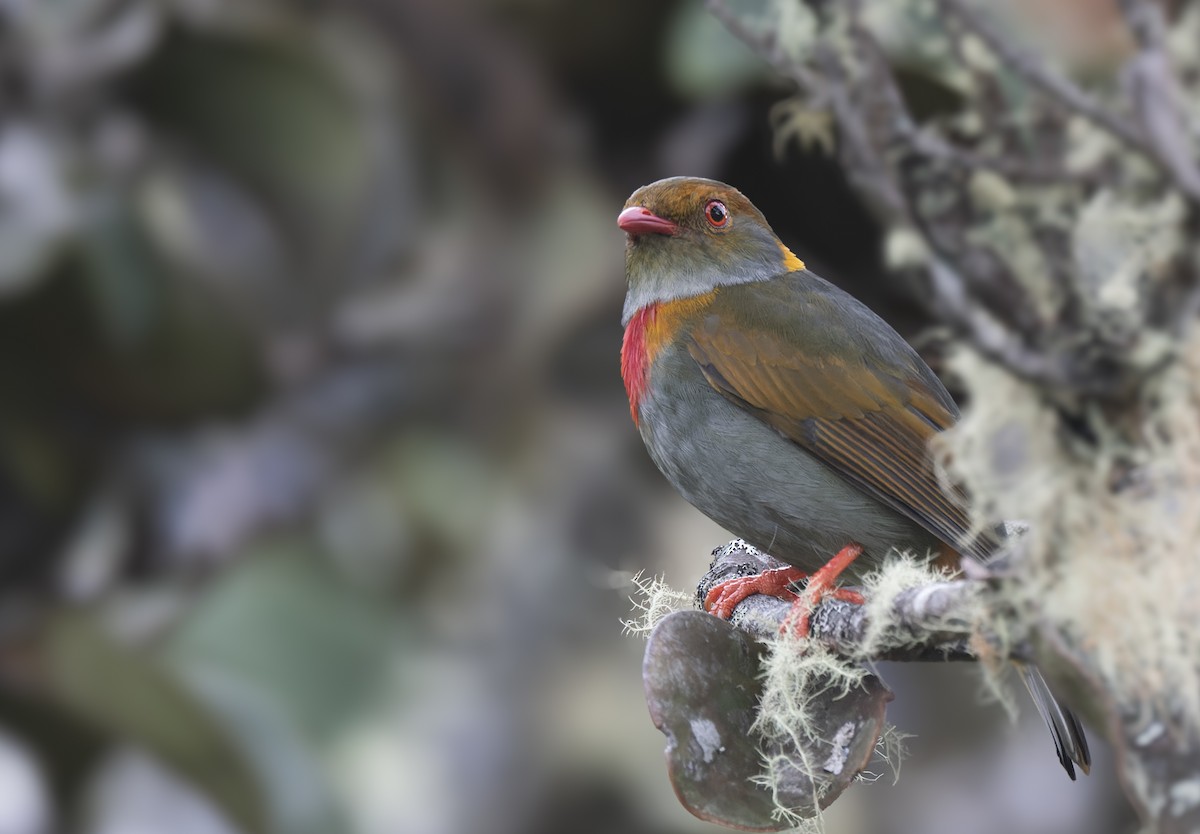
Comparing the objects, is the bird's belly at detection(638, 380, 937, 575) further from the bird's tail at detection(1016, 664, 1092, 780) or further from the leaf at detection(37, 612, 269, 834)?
the leaf at detection(37, 612, 269, 834)

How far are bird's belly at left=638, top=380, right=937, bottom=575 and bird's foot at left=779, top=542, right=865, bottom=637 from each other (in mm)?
44

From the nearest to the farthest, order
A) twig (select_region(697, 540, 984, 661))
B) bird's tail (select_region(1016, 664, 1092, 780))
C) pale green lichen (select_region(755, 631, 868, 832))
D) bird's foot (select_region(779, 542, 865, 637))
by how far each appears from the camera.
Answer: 1. twig (select_region(697, 540, 984, 661))
2. pale green lichen (select_region(755, 631, 868, 832))
3. bird's foot (select_region(779, 542, 865, 637))
4. bird's tail (select_region(1016, 664, 1092, 780))

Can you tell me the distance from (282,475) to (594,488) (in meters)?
1.36

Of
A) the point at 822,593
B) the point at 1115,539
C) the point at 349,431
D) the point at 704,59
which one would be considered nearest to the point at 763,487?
the point at 822,593

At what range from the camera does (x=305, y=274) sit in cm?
593

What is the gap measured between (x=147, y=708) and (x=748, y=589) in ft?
13.0

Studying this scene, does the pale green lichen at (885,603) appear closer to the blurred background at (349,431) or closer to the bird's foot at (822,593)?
the bird's foot at (822,593)

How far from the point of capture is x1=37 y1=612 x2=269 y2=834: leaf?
5441 mm

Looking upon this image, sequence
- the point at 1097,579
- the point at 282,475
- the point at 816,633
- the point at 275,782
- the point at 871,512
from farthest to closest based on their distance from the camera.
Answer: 1. the point at 282,475
2. the point at 275,782
3. the point at 871,512
4. the point at 816,633
5. the point at 1097,579

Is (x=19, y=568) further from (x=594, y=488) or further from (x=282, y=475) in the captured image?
(x=594, y=488)

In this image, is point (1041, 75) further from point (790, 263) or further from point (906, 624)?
point (790, 263)

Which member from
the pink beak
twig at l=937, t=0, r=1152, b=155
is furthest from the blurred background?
twig at l=937, t=0, r=1152, b=155

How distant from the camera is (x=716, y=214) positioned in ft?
7.70

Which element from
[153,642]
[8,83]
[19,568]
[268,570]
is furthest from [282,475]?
[8,83]
